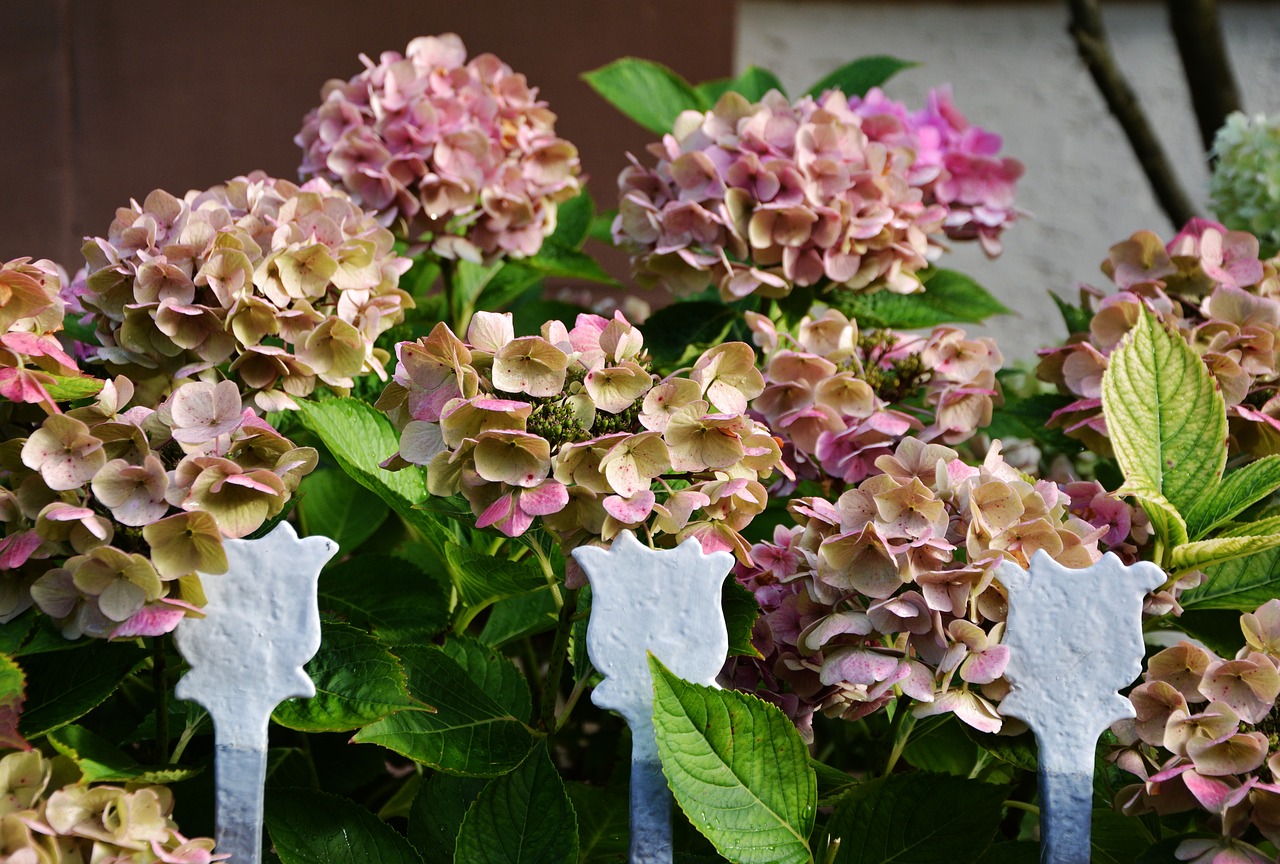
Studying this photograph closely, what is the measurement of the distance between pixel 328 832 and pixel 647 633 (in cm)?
24

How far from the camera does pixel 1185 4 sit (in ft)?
5.28

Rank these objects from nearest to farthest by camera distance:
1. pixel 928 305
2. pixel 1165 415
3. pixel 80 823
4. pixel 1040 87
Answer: pixel 80 823 → pixel 1165 415 → pixel 928 305 → pixel 1040 87

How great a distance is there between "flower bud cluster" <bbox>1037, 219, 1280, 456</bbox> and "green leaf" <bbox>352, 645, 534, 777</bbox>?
1.70 feet

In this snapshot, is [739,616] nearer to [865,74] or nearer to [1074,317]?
[1074,317]

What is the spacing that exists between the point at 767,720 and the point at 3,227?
7.42ft

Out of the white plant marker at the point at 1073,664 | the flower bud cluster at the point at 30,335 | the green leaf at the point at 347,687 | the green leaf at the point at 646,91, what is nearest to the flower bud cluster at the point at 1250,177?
the green leaf at the point at 646,91

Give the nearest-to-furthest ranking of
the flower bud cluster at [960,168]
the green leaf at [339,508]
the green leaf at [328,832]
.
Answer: the green leaf at [328,832]
the green leaf at [339,508]
the flower bud cluster at [960,168]

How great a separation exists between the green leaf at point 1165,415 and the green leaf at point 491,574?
1.32 ft

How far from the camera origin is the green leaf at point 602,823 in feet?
2.71

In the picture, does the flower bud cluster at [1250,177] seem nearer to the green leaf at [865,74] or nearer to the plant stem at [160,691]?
the green leaf at [865,74]

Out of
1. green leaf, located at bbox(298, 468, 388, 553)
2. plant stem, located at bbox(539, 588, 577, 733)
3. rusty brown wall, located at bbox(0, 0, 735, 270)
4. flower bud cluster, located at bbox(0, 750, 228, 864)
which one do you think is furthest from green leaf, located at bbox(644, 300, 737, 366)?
rusty brown wall, located at bbox(0, 0, 735, 270)

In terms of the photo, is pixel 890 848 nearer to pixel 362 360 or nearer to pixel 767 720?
pixel 767 720

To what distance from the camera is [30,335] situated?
0.74 m

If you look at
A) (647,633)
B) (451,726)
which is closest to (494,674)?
(451,726)
